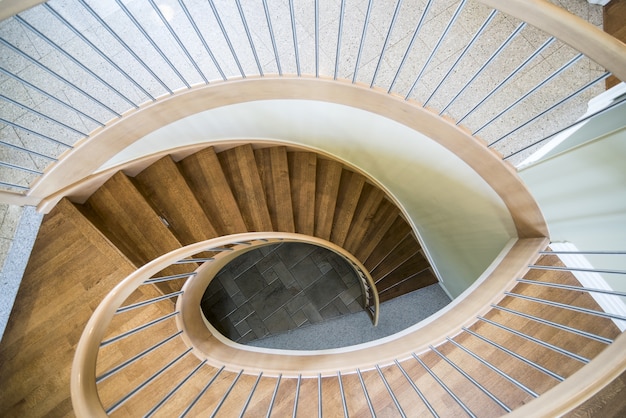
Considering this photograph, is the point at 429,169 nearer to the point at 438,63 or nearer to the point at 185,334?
the point at 438,63

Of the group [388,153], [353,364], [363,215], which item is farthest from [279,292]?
[353,364]

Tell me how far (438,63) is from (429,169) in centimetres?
110

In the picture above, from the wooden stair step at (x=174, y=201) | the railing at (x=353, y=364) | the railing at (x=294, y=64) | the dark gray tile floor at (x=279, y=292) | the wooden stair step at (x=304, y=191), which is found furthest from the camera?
the dark gray tile floor at (x=279, y=292)

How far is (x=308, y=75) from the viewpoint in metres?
2.67

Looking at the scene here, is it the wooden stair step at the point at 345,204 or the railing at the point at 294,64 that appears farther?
the wooden stair step at the point at 345,204

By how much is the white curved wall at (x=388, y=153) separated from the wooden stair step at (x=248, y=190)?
27 centimetres

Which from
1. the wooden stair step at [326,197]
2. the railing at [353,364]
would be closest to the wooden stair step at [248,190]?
the wooden stair step at [326,197]

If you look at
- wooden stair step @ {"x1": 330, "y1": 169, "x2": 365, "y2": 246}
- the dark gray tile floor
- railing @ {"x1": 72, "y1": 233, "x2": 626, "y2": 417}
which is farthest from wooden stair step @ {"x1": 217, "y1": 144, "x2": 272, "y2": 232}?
the dark gray tile floor

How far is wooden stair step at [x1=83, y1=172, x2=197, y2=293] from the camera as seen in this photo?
9.90 ft

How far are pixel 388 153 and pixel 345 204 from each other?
3.39ft

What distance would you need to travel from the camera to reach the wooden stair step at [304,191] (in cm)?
409

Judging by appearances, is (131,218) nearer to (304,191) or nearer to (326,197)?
(304,191)

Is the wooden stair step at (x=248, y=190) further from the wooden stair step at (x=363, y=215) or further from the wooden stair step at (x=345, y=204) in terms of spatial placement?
the wooden stair step at (x=363, y=215)

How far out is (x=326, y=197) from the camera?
14.1 ft
